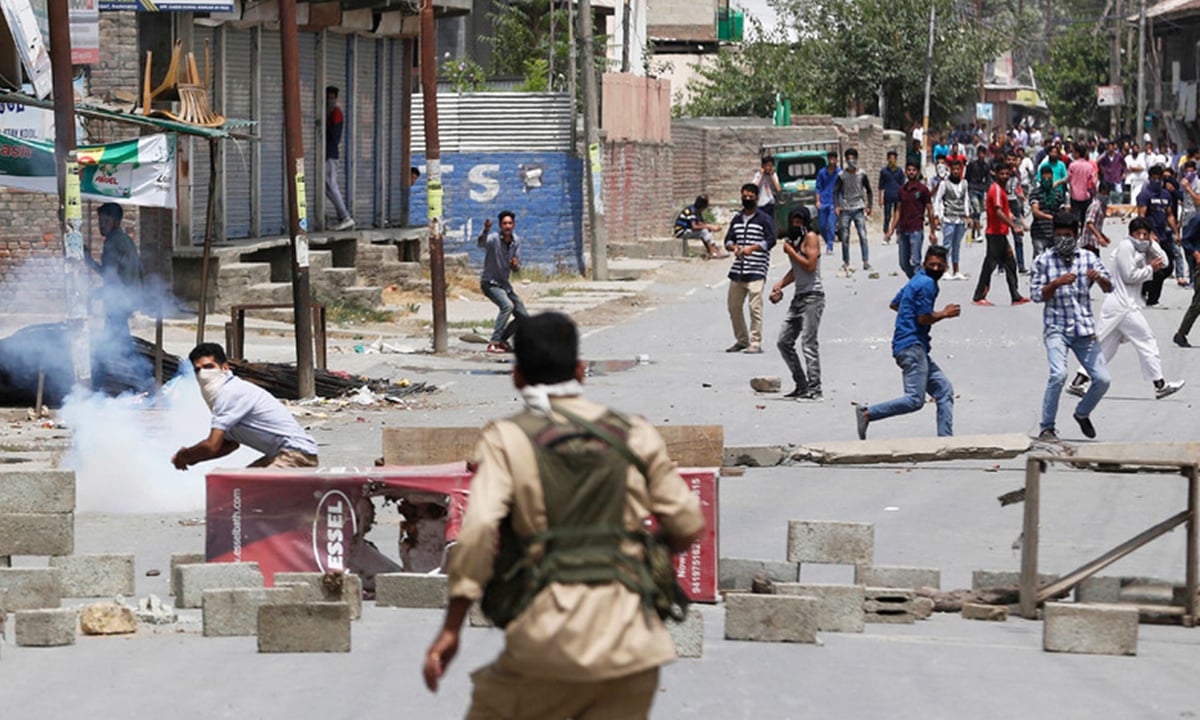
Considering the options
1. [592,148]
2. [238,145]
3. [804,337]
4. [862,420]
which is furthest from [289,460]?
[592,148]

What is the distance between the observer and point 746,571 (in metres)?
9.43

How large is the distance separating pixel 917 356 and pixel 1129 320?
8.25 feet

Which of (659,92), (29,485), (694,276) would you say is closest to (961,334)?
(694,276)

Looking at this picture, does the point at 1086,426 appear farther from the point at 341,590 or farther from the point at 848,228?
the point at 848,228

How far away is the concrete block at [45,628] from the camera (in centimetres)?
793

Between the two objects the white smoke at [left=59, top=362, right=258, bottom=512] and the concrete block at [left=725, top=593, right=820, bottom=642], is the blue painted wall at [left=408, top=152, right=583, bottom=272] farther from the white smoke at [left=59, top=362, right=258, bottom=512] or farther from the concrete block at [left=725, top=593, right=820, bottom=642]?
the concrete block at [left=725, top=593, right=820, bottom=642]

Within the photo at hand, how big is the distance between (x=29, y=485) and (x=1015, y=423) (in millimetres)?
8587

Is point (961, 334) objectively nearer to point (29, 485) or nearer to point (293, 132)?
point (293, 132)

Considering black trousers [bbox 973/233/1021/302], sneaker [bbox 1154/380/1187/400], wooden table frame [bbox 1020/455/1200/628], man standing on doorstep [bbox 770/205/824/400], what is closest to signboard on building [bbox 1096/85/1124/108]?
black trousers [bbox 973/233/1021/302]

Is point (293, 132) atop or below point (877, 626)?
atop

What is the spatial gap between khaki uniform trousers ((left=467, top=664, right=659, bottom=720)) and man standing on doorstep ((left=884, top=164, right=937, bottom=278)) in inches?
844

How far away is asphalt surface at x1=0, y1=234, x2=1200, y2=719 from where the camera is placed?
715 cm

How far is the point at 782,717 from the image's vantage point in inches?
271

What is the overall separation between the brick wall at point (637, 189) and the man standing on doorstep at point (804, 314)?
17.3m
